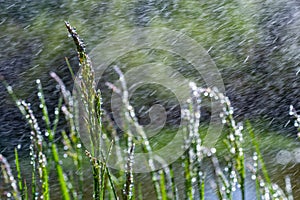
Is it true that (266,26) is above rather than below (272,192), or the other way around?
below

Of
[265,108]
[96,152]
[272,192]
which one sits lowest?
A: [265,108]

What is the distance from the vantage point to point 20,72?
5.05 m

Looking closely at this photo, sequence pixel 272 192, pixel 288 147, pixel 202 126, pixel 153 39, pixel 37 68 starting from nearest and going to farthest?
pixel 272 192, pixel 288 147, pixel 202 126, pixel 37 68, pixel 153 39

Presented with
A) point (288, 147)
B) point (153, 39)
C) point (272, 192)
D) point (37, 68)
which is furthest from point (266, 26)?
point (272, 192)

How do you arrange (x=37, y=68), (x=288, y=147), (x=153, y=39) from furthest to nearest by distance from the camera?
(x=153, y=39)
(x=37, y=68)
(x=288, y=147)

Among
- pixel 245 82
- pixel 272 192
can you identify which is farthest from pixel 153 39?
pixel 272 192

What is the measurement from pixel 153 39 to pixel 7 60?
126cm

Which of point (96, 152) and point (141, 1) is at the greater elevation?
point (96, 152)

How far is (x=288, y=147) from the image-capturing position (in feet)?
14.4

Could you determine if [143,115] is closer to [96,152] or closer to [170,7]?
[170,7]

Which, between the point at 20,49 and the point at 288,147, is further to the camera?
the point at 20,49

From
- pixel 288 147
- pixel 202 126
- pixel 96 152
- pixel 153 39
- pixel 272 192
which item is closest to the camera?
pixel 96 152

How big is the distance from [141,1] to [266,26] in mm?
1155

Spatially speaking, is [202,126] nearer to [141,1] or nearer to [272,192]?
[141,1]
